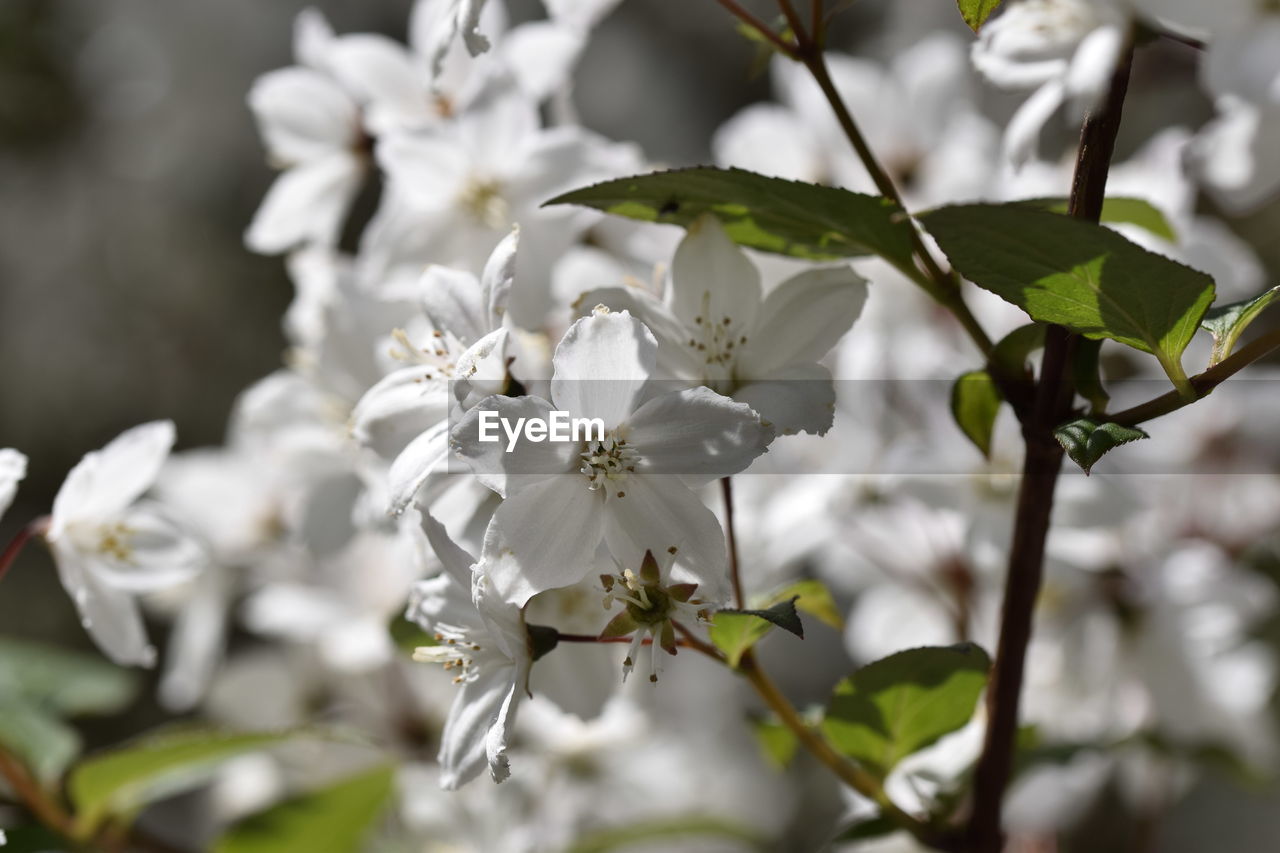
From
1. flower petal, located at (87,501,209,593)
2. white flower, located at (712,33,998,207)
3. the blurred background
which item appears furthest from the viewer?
the blurred background

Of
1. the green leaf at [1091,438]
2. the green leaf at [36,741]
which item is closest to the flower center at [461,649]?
the green leaf at [1091,438]

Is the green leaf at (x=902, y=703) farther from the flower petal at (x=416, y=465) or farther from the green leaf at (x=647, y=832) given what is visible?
the green leaf at (x=647, y=832)

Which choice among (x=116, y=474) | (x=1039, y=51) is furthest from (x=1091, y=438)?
(x=116, y=474)

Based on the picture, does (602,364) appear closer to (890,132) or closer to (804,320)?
(804,320)

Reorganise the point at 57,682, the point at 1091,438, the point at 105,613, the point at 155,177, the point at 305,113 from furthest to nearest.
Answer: the point at 155,177
the point at 57,682
the point at 305,113
the point at 105,613
the point at 1091,438

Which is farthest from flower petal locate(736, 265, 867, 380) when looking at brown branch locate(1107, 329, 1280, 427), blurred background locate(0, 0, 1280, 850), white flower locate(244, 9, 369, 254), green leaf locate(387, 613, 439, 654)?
blurred background locate(0, 0, 1280, 850)

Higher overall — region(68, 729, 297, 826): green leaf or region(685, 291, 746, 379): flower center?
region(685, 291, 746, 379): flower center

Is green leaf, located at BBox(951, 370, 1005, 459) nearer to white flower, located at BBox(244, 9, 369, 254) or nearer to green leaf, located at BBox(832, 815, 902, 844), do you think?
green leaf, located at BBox(832, 815, 902, 844)

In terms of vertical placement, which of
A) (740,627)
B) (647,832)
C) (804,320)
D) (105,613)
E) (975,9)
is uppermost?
(975,9)
